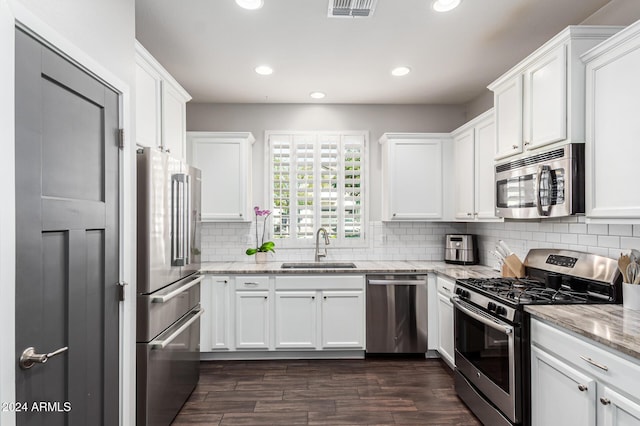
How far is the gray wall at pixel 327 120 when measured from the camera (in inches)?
167

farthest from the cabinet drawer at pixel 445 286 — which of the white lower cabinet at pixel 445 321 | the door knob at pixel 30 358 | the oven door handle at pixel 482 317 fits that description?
the door knob at pixel 30 358

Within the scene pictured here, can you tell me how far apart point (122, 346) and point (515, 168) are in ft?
8.94

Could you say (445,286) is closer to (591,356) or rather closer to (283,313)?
(283,313)

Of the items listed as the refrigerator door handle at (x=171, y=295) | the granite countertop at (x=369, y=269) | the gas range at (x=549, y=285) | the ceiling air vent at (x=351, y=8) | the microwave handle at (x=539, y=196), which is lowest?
the granite countertop at (x=369, y=269)

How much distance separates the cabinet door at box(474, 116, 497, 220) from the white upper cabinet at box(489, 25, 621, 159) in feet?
1.55

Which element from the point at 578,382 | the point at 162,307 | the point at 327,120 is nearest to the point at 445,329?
the point at 578,382

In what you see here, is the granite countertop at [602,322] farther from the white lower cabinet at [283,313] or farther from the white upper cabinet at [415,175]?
the white upper cabinet at [415,175]

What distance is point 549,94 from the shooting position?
2211 mm

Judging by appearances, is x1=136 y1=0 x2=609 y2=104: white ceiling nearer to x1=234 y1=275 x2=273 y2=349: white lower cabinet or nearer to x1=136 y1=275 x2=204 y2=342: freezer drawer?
x1=136 y1=275 x2=204 y2=342: freezer drawer

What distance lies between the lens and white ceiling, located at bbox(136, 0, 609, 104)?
233 cm

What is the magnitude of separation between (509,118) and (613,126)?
88cm

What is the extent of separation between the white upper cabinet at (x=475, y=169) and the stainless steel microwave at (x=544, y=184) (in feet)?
1.40

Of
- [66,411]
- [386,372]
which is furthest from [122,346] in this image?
[386,372]

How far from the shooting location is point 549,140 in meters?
2.20
